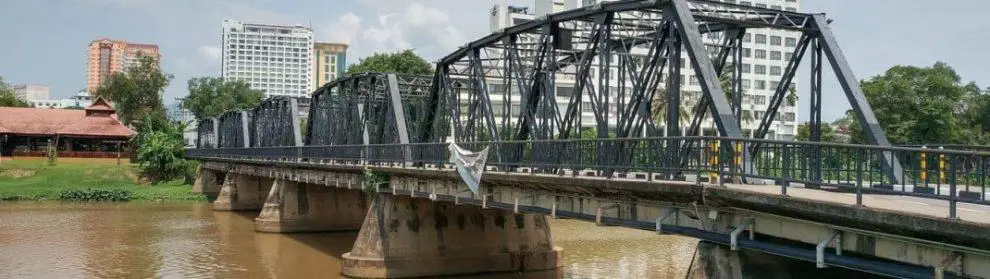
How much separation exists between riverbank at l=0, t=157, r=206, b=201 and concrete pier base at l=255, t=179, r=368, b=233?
94.3ft

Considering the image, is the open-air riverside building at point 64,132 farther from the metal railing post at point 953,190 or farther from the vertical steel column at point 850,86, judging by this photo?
the metal railing post at point 953,190

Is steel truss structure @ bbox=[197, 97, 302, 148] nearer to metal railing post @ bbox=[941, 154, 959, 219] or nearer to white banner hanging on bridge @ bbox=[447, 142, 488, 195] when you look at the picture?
white banner hanging on bridge @ bbox=[447, 142, 488, 195]

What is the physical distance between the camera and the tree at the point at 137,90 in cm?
11494

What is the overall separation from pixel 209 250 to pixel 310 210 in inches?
330

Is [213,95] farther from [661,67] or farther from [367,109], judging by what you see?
[661,67]

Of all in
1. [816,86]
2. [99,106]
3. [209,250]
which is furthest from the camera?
[99,106]

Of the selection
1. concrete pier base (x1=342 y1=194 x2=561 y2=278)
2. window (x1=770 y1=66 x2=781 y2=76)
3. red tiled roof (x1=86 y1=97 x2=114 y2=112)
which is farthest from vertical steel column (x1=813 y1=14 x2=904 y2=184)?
red tiled roof (x1=86 y1=97 x2=114 y2=112)

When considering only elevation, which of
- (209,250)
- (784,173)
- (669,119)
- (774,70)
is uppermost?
(774,70)

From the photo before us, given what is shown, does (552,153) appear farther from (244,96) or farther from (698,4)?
(244,96)

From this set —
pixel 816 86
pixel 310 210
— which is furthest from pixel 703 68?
pixel 310 210

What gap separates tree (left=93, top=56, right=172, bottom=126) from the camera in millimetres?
114938

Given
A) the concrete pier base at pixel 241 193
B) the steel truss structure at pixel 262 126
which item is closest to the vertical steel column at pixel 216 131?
the steel truss structure at pixel 262 126

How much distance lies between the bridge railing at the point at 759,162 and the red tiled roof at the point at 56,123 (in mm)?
75110

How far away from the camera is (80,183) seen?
75.9 m
